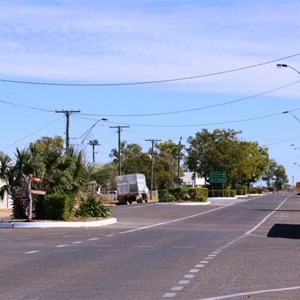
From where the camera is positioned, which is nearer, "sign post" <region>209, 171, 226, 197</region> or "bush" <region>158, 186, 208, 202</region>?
"bush" <region>158, 186, 208, 202</region>

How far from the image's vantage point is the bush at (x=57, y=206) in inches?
1176

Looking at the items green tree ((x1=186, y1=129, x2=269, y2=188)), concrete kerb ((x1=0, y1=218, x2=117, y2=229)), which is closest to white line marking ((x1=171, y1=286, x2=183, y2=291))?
concrete kerb ((x1=0, y1=218, x2=117, y2=229))

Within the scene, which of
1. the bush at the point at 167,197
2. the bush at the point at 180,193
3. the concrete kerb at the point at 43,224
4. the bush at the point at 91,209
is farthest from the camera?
the bush at the point at 180,193

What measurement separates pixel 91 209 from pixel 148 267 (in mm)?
18515

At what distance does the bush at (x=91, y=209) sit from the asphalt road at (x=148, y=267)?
7.68m

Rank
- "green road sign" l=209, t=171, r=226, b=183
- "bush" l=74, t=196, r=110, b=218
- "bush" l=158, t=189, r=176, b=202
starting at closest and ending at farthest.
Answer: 1. "bush" l=74, t=196, r=110, b=218
2. "bush" l=158, t=189, r=176, b=202
3. "green road sign" l=209, t=171, r=226, b=183

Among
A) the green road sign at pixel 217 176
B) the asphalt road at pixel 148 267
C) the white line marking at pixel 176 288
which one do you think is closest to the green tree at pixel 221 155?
the green road sign at pixel 217 176

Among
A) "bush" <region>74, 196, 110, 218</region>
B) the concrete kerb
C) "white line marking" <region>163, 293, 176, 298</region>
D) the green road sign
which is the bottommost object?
"white line marking" <region>163, 293, 176, 298</region>

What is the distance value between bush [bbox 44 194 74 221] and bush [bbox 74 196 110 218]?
1.78m

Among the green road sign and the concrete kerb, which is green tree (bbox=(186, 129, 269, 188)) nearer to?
the green road sign

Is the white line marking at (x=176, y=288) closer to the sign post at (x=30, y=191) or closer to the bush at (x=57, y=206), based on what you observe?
the sign post at (x=30, y=191)

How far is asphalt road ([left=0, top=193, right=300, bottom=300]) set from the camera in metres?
11.2

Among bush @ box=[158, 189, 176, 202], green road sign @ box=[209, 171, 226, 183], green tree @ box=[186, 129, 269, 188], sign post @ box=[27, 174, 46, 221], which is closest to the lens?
sign post @ box=[27, 174, 46, 221]

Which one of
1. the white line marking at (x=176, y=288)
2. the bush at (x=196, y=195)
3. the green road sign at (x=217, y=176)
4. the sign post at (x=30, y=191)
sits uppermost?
the green road sign at (x=217, y=176)
